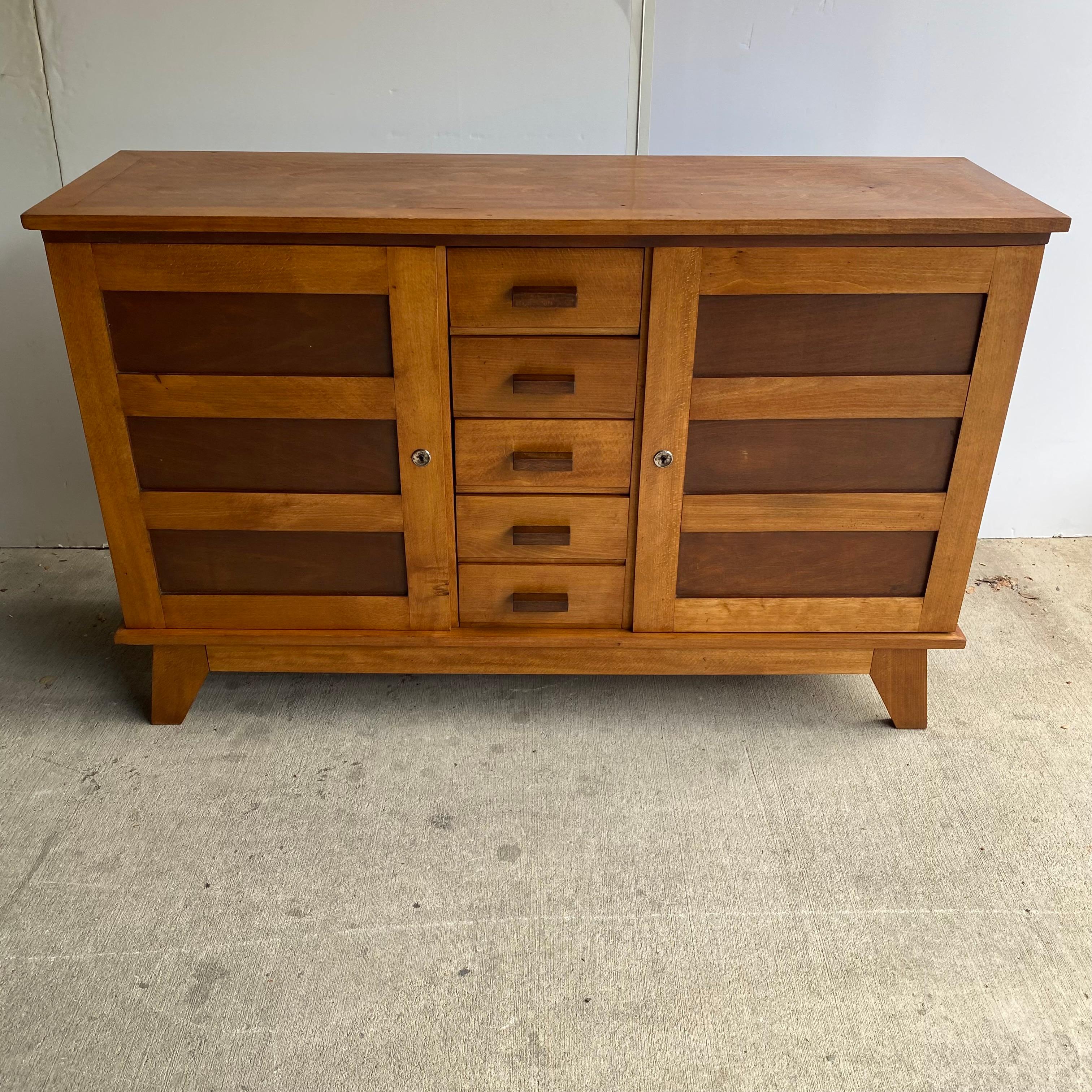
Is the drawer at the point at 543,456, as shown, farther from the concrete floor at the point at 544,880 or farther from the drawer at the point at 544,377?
the concrete floor at the point at 544,880

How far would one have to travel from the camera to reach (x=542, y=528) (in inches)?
68.4

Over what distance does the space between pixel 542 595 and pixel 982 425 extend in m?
0.79

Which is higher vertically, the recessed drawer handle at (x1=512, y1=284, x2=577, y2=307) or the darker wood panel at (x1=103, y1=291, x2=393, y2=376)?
the recessed drawer handle at (x1=512, y1=284, x2=577, y2=307)

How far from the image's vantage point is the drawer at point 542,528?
1.72 metres

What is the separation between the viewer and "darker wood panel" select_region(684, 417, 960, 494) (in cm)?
166

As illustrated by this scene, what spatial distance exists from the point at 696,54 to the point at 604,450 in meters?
Answer: 0.90

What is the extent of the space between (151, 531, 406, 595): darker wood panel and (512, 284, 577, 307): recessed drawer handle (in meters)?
0.46

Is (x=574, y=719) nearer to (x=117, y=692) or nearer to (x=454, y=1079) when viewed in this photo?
(x=454, y=1079)

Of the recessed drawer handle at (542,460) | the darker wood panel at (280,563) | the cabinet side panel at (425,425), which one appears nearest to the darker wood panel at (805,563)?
the recessed drawer handle at (542,460)

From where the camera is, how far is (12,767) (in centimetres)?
178

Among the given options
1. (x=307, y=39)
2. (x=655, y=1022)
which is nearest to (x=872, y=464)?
(x=655, y=1022)

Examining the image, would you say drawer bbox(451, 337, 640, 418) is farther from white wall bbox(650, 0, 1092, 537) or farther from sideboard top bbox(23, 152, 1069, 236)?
white wall bbox(650, 0, 1092, 537)

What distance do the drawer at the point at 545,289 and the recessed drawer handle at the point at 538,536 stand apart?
339 mm

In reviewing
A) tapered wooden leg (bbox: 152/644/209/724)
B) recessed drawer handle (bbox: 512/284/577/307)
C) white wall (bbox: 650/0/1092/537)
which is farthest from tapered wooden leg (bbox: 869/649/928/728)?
tapered wooden leg (bbox: 152/644/209/724)
